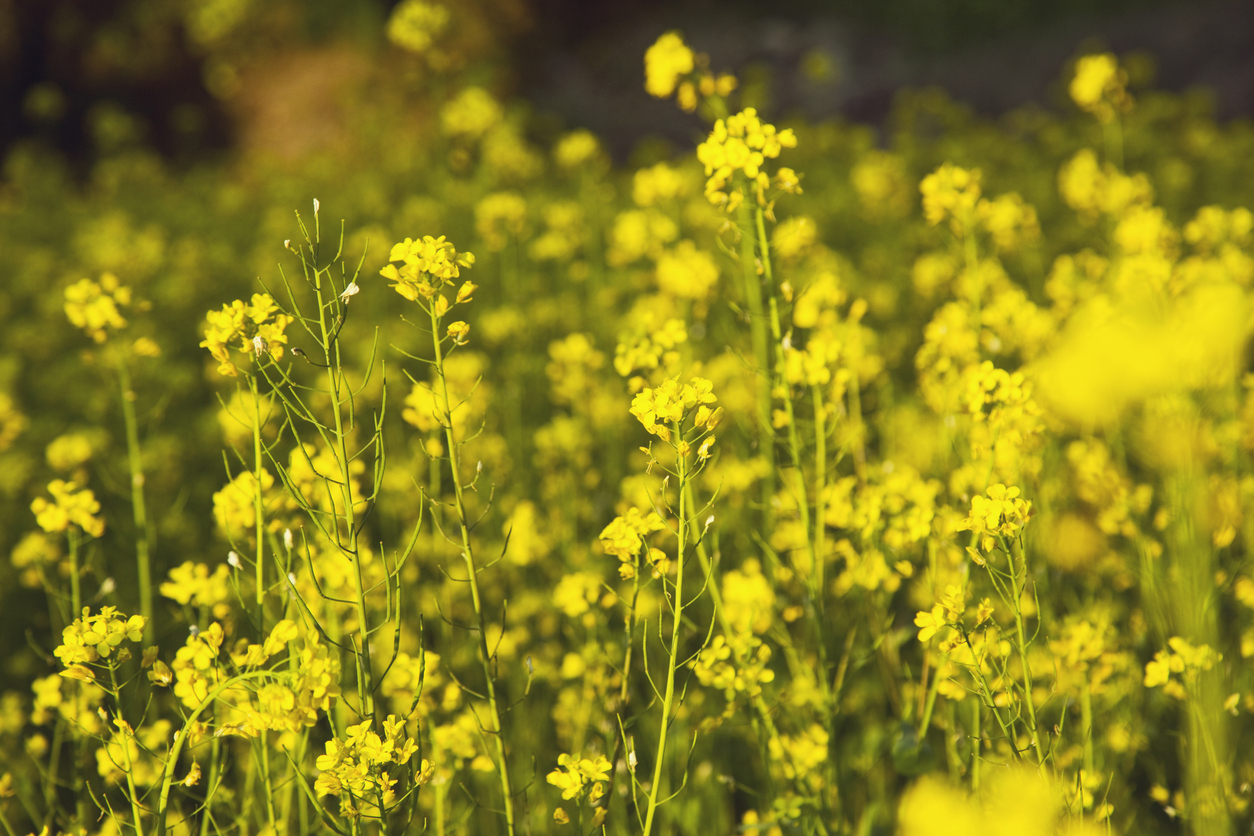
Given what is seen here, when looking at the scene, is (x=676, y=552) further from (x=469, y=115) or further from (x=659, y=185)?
(x=469, y=115)

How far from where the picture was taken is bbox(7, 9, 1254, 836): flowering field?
1.55 metres

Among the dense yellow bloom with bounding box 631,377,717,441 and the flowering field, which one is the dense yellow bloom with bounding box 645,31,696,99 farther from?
the dense yellow bloom with bounding box 631,377,717,441

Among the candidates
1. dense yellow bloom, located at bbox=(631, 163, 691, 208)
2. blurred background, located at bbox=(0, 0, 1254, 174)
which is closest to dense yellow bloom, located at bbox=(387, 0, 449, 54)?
dense yellow bloom, located at bbox=(631, 163, 691, 208)

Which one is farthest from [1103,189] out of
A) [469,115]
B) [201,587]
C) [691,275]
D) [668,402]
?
[201,587]

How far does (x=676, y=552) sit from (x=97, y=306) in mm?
1648

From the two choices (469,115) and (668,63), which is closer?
(668,63)

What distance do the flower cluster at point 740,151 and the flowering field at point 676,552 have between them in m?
0.01

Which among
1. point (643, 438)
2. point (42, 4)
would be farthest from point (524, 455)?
point (42, 4)

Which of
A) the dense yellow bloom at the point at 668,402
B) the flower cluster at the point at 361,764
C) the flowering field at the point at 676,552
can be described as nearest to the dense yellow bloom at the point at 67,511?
the flowering field at the point at 676,552

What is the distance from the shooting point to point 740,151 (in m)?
1.89

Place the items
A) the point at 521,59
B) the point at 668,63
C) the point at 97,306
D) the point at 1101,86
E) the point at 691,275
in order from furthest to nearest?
the point at 521,59, the point at 1101,86, the point at 691,275, the point at 668,63, the point at 97,306

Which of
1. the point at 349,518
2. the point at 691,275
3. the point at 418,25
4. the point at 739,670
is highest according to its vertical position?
the point at 418,25

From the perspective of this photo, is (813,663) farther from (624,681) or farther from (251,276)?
(251,276)

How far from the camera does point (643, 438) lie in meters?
3.92
